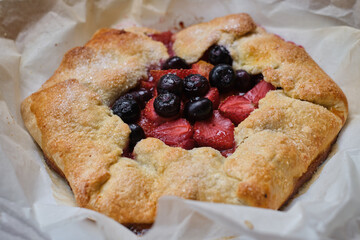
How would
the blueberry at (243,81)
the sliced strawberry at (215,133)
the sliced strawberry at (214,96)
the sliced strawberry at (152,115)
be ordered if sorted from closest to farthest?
the sliced strawberry at (215,133) → the sliced strawberry at (152,115) → the sliced strawberry at (214,96) → the blueberry at (243,81)

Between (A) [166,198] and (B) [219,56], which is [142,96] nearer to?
(B) [219,56]

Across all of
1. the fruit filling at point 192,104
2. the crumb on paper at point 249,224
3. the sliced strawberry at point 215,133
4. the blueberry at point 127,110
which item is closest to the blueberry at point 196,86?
the fruit filling at point 192,104

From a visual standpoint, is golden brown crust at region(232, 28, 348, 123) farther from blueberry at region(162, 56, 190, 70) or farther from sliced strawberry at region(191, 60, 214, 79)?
blueberry at region(162, 56, 190, 70)

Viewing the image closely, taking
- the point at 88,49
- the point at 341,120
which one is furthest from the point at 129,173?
the point at 341,120

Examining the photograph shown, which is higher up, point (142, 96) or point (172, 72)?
point (172, 72)

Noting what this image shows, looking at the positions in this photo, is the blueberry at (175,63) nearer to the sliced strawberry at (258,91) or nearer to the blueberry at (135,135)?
the sliced strawberry at (258,91)

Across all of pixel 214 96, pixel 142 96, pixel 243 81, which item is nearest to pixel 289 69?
pixel 243 81

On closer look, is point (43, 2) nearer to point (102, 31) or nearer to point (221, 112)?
point (102, 31)
